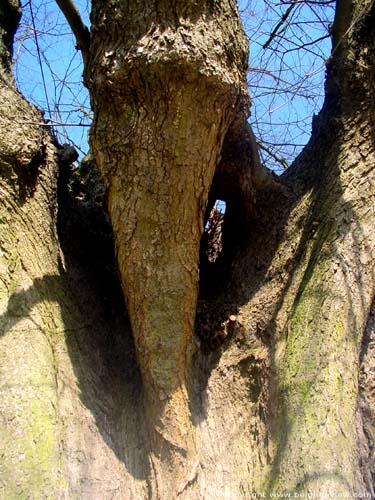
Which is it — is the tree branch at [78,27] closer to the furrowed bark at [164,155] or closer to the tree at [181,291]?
the tree at [181,291]

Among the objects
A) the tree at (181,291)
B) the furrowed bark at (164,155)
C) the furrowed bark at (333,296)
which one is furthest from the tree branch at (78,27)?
the furrowed bark at (333,296)

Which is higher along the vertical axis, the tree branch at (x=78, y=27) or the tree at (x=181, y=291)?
the tree branch at (x=78, y=27)

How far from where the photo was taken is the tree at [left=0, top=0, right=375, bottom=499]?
188 centimetres

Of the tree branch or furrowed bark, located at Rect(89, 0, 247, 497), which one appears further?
the tree branch

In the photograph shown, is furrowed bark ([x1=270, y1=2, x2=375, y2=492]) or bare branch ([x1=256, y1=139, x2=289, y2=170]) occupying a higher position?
bare branch ([x1=256, y1=139, x2=289, y2=170])

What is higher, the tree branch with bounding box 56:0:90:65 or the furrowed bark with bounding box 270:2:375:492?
the tree branch with bounding box 56:0:90:65

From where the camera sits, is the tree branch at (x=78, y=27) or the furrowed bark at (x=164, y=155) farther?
the tree branch at (x=78, y=27)

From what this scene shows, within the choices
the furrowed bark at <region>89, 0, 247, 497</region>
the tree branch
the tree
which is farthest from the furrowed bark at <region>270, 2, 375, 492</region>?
the tree branch

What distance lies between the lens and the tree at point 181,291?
74.2 inches

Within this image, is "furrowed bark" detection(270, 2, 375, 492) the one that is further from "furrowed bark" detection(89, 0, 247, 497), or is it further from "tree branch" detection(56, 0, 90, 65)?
"tree branch" detection(56, 0, 90, 65)

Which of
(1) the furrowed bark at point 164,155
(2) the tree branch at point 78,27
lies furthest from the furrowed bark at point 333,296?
(2) the tree branch at point 78,27

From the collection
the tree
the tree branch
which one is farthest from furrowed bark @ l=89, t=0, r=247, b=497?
the tree branch

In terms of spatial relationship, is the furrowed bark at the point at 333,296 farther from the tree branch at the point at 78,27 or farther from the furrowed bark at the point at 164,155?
the tree branch at the point at 78,27

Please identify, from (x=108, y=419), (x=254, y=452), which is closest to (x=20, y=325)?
(x=108, y=419)
